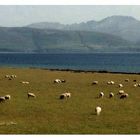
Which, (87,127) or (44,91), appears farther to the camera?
(44,91)

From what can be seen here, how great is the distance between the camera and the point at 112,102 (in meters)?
28.9

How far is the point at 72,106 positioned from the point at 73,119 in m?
4.00

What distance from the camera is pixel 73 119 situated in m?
23.2

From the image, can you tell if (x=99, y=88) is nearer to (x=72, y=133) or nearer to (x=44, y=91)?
(x=44, y=91)

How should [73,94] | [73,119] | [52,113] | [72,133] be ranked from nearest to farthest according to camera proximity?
1. [72,133]
2. [73,119]
3. [52,113]
4. [73,94]
